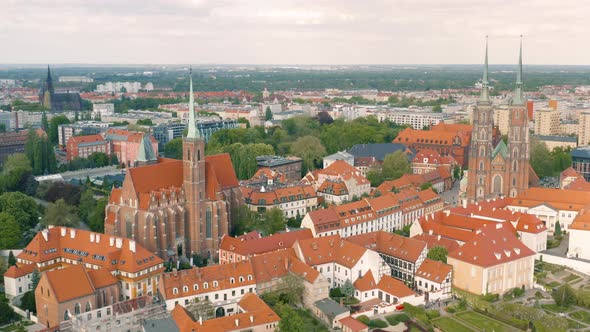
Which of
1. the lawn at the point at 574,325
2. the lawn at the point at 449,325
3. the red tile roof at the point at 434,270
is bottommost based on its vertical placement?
the lawn at the point at 574,325

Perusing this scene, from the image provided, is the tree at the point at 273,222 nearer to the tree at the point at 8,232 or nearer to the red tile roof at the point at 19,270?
the red tile roof at the point at 19,270

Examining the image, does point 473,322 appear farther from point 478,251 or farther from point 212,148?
point 212,148

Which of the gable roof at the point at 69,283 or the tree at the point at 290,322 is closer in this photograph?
the tree at the point at 290,322

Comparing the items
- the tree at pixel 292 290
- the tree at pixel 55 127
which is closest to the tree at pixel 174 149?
the tree at pixel 55 127

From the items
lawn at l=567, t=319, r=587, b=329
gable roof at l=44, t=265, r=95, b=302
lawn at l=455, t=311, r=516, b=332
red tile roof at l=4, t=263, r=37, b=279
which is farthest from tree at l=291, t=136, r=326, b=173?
gable roof at l=44, t=265, r=95, b=302

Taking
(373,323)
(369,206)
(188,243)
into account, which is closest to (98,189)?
(188,243)

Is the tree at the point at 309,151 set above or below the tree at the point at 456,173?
above
